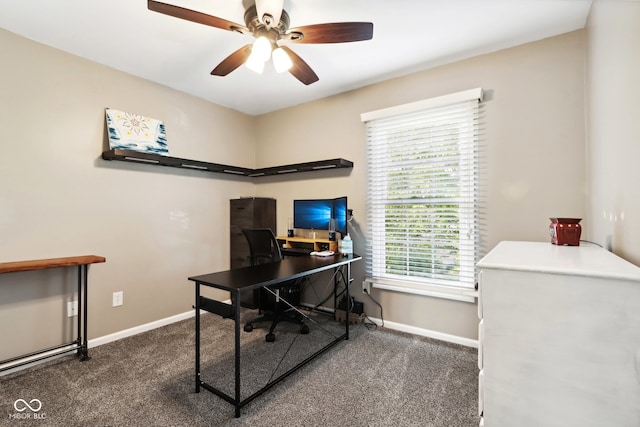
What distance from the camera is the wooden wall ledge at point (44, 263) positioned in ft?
6.65

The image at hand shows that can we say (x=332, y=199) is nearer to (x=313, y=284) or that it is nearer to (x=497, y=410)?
(x=313, y=284)

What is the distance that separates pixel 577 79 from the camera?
7.26 feet

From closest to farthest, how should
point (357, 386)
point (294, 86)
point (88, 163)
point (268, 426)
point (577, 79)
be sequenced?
1. point (268, 426)
2. point (357, 386)
3. point (577, 79)
4. point (88, 163)
5. point (294, 86)

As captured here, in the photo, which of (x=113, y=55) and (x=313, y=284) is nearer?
(x=113, y=55)

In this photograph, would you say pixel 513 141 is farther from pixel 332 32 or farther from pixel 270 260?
pixel 270 260

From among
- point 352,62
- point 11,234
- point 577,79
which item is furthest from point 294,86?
point 11,234

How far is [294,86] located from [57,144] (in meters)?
2.26

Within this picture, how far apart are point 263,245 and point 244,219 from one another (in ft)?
3.15

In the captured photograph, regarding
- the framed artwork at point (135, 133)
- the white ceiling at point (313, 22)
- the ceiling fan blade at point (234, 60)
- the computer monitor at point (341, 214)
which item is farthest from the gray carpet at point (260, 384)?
the white ceiling at point (313, 22)

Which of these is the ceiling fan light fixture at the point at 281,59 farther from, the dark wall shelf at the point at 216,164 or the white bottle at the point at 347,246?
the white bottle at the point at 347,246

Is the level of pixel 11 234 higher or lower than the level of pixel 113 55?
lower

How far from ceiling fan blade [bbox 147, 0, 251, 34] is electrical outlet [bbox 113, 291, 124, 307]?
247 centimetres

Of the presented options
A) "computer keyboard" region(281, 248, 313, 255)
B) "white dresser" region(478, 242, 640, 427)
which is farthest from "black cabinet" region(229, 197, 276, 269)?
"white dresser" region(478, 242, 640, 427)

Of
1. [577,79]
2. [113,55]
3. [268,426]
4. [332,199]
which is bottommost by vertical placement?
[268,426]
